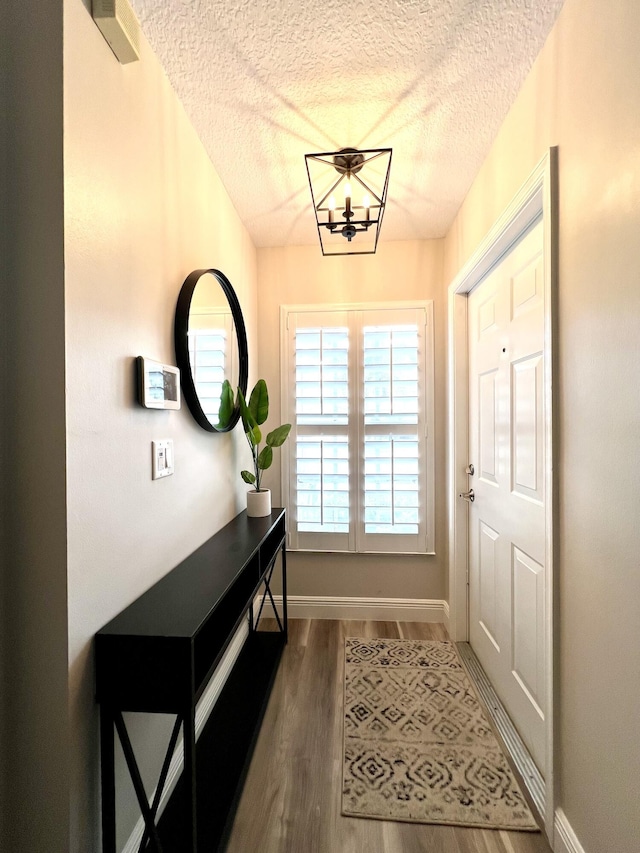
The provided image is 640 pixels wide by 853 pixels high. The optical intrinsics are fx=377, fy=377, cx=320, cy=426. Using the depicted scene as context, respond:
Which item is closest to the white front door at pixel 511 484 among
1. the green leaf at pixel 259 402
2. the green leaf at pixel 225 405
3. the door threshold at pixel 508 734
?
the door threshold at pixel 508 734

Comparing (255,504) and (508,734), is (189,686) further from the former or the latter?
(508,734)

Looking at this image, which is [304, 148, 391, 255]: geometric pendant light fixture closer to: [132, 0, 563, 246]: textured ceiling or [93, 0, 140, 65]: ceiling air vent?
[132, 0, 563, 246]: textured ceiling

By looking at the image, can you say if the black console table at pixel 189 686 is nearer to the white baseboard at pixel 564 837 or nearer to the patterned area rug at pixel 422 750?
the patterned area rug at pixel 422 750

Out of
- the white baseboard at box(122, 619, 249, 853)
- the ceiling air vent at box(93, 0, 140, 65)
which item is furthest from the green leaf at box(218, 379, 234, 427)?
the ceiling air vent at box(93, 0, 140, 65)

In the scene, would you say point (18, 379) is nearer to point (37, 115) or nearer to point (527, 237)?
point (37, 115)

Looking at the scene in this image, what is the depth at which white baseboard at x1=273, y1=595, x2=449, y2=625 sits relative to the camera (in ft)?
8.34

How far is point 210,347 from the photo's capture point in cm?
171

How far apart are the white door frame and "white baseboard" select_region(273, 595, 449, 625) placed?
20 cm

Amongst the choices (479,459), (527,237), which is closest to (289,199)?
(527,237)

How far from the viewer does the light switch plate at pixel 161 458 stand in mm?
1245

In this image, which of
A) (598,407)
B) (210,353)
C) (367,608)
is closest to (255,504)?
(210,353)

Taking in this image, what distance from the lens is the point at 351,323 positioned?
8.39 ft

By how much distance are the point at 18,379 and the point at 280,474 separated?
184cm

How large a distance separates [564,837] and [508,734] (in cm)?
49
